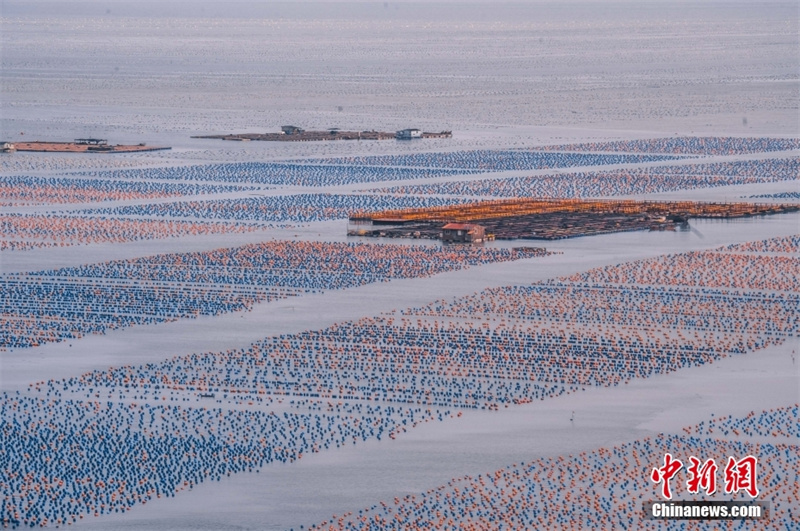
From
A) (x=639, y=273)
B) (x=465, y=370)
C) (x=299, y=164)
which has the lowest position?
(x=465, y=370)

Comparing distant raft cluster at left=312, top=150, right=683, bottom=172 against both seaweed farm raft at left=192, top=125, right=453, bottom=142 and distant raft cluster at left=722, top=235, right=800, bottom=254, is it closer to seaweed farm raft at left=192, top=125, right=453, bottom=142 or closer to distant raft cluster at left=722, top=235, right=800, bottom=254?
seaweed farm raft at left=192, top=125, right=453, bottom=142

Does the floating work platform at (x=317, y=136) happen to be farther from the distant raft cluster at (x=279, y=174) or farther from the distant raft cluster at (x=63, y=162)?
the distant raft cluster at (x=279, y=174)

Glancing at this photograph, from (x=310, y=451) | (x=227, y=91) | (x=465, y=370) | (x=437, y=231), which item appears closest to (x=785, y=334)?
(x=465, y=370)

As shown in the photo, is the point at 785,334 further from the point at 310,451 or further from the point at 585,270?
the point at 310,451

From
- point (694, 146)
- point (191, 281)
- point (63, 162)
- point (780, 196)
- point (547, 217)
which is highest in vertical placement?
point (694, 146)

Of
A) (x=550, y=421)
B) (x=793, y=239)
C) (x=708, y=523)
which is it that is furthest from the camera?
(x=793, y=239)

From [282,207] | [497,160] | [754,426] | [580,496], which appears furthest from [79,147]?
[580,496]

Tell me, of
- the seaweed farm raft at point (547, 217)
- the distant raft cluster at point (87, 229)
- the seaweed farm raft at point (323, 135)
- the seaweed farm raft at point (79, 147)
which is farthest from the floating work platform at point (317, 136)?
the distant raft cluster at point (87, 229)

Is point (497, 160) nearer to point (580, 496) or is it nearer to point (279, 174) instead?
point (279, 174)
